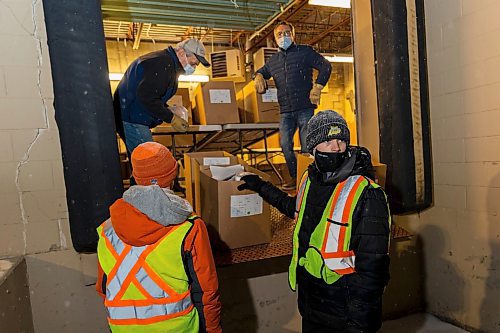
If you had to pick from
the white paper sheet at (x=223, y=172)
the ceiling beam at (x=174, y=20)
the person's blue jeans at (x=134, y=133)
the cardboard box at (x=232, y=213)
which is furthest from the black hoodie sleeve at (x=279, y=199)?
the ceiling beam at (x=174, y=20)

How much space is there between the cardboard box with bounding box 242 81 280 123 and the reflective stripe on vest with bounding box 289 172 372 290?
8.40 ft

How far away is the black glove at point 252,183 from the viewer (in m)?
1.99

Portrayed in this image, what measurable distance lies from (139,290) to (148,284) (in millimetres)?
39

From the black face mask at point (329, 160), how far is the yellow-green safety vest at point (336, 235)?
0.08m

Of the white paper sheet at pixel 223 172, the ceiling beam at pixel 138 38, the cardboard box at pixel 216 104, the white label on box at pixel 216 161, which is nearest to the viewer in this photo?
the white paper sheet at pixel 223 172

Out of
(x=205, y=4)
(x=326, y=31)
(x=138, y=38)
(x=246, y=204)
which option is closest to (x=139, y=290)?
(x=246, y=204)

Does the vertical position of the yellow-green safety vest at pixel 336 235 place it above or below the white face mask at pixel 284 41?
below

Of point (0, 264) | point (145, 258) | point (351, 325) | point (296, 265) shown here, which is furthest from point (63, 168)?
point (351, 325)

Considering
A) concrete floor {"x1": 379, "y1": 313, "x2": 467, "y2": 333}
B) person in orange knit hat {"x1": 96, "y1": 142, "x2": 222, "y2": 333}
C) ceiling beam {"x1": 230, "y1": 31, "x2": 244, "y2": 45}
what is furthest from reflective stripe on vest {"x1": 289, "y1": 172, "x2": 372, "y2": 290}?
ceiling beam {"x1": 230, "y1": 31, "x2": 244, "y2": 45}

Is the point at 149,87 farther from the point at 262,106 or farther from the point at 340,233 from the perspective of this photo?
the point at 262,106

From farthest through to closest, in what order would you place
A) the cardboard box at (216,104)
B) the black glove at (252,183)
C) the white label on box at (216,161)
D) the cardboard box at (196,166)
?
1. the cardboard box at (216,104)
2. the white label on box at (216,161)
3. the cardboard box at (196,166)
4. the black glove at (252,183)

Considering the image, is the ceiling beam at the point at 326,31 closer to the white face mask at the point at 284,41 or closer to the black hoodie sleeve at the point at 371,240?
the white face mask at the point at 284,41

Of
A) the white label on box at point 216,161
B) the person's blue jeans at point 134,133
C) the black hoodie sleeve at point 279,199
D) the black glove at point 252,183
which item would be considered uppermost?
the person's blue jeans at point 134,133

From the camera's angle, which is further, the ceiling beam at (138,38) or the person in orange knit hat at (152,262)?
the ceiling beam at (138,38)
